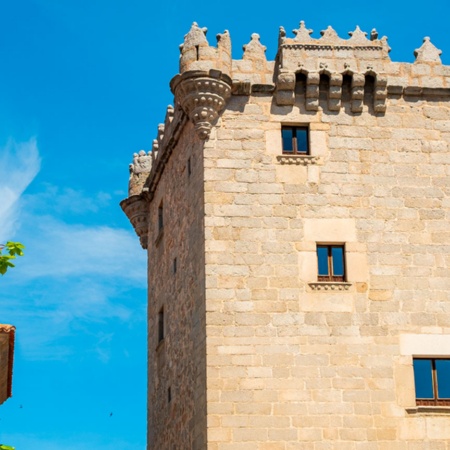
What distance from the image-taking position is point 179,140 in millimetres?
28906

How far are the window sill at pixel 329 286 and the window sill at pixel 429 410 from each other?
10.1 ft

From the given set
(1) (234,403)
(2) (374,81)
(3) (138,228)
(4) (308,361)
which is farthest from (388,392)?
(3) (138,228)

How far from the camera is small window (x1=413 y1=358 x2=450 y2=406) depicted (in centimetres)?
2428

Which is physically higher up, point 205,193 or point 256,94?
point 256,94

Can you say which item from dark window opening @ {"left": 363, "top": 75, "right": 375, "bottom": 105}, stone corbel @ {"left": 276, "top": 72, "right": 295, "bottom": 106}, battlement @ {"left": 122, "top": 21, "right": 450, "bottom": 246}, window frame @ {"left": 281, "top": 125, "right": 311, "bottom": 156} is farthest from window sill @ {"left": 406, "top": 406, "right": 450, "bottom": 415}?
stone corbel @ {"left": 276, "top": 72, "right": 295, "bottom": 106}

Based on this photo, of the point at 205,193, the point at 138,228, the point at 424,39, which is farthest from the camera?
the point at 138,228

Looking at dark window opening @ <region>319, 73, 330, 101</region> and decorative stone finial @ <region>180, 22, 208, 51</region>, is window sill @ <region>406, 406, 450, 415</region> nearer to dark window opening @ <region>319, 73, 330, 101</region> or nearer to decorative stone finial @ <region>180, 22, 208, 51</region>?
dark window opening @ <region>319, 73, 330, 101</region>

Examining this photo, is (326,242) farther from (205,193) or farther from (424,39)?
(424,39)

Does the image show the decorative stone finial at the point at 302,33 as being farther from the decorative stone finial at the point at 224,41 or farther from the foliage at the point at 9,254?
the foliage at the point at 9,254

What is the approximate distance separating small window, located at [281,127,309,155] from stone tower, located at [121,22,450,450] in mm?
37

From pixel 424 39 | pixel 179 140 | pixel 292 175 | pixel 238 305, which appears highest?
pixel 424 39

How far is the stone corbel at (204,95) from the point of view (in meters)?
25.6

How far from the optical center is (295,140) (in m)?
26.1

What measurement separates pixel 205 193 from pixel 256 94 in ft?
9.36
